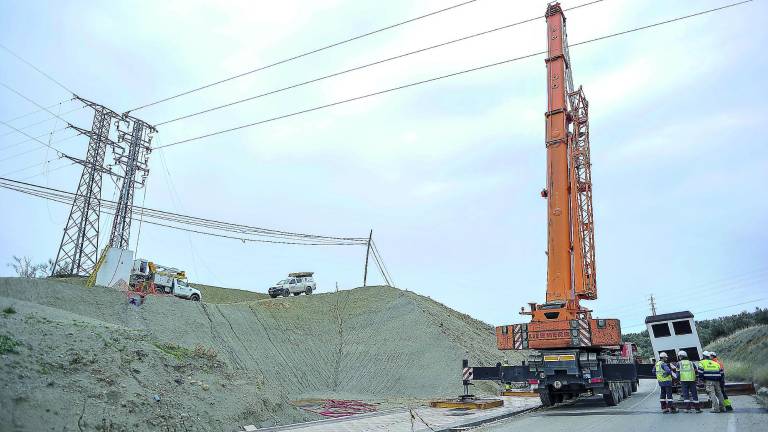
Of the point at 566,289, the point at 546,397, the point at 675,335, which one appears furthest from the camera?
the point at 675,335

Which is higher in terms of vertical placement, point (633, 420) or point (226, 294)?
point (226, 294)

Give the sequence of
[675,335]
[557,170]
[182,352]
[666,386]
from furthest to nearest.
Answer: [675,335] < [557,170] < [666,386] < [182,352]

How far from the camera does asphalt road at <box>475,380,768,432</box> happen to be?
1064cm

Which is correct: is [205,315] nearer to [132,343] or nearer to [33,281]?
[33,281]

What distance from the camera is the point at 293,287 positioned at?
40.5m

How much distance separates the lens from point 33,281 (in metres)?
24.3

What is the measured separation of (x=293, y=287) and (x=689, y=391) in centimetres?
3094

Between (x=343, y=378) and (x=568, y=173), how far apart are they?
17.9 metres

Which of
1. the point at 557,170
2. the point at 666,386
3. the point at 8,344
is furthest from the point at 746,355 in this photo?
the point at 8,344

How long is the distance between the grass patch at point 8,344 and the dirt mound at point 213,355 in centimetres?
9

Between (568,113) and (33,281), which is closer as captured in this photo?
(568,113)

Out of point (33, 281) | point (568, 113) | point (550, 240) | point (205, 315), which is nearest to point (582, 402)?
point (550, 240)

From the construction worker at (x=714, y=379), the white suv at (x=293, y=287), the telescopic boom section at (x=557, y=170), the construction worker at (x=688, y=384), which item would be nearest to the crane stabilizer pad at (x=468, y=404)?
the telescopic boom section at (x=557, y=170)

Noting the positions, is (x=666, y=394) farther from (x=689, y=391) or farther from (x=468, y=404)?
(x=468, y=404)
